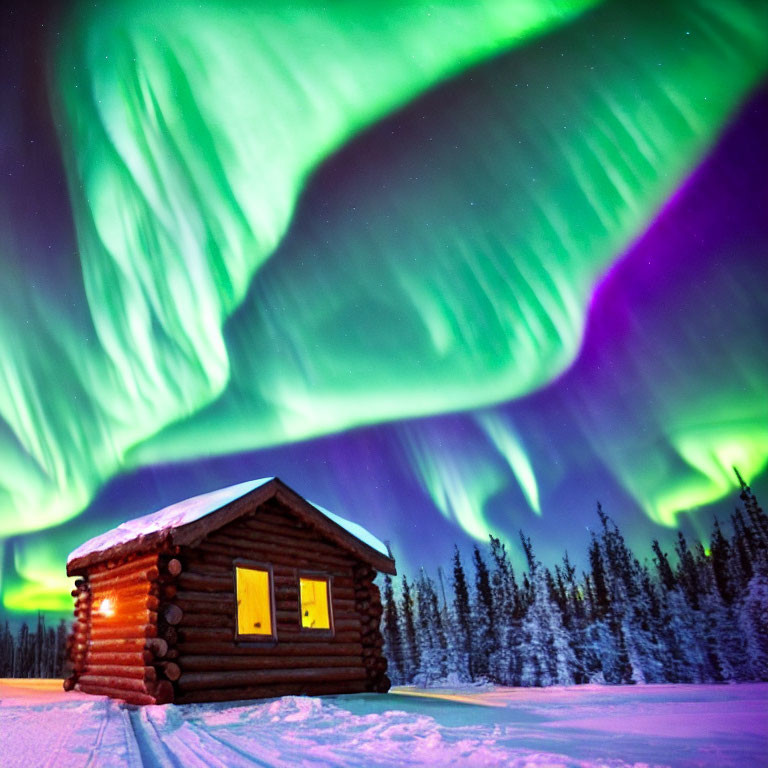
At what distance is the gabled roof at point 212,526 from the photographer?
38.2 feet

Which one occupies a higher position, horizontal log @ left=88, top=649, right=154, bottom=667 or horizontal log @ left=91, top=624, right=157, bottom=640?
horizontal log @ left=91, top=624, right=157, bottom=640

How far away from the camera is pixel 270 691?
12.6m

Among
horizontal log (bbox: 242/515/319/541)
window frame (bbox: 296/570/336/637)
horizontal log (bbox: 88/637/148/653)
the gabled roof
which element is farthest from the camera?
window frame (bbox: 296/570/336/637)

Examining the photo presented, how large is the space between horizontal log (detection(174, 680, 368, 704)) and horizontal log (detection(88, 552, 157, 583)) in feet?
9.02

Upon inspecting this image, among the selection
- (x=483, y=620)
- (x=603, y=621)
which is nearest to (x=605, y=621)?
(x=603, y=621)

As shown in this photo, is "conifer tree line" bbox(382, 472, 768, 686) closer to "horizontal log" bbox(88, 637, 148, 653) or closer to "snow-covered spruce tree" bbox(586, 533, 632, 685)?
"snow-covered spruce tree" bbox(586, 533, 632, 685)

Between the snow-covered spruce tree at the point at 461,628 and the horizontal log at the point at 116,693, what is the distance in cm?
4730

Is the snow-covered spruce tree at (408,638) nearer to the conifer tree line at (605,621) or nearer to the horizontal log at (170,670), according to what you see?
the conifer tree line at (605,621)

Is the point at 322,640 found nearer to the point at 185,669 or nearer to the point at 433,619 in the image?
the point at 185,669

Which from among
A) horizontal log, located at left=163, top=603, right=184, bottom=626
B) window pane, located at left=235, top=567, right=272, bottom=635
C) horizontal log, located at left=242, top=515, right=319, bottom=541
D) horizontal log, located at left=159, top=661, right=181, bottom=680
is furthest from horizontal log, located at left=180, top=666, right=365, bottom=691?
window pane, located at left=235, top=567, right=272, bottom=635

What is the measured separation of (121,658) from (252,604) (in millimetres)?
6684

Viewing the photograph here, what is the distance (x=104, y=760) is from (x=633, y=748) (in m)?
5.17

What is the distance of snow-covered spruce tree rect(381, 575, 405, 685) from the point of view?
2512 inches

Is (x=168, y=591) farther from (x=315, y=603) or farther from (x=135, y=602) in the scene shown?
(x=315, y=603)
